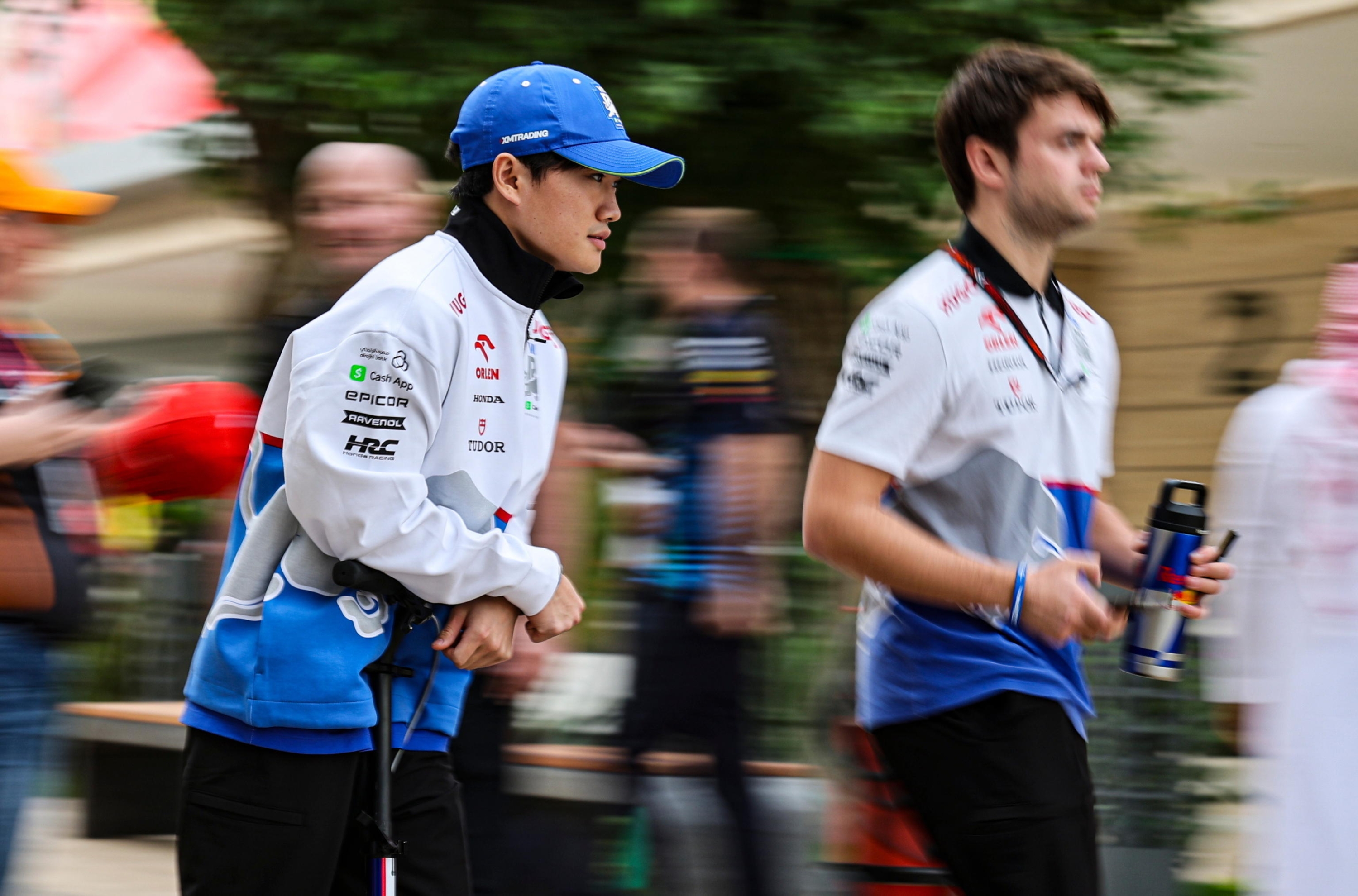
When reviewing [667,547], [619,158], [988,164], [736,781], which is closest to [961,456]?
[988,164]

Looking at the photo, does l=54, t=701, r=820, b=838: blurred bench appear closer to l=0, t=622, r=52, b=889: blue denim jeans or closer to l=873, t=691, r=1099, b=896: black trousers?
l=0, t=622, r=52, b=889: blue denim jeans

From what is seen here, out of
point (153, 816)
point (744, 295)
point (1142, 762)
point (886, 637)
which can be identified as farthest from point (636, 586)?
point (153, 816)

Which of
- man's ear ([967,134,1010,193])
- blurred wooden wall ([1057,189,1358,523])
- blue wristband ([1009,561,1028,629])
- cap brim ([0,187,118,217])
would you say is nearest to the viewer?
blue wristband ([1009,561,1028,629])

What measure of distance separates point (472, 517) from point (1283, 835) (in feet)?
7.14

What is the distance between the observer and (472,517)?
246cm

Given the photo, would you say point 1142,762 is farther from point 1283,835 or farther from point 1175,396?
point 1175,396

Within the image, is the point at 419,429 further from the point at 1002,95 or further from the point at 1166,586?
the point at 1166,586

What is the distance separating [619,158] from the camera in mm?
2568

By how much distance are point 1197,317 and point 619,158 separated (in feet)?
23.9

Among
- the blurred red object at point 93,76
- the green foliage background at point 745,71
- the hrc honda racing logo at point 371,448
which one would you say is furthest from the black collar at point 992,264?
the blurred red object at point 93,76

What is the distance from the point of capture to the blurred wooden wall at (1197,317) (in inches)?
336

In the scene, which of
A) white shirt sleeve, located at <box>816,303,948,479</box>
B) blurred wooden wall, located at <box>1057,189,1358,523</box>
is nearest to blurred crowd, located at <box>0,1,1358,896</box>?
white shirt sleeve, located at <box>816,303,948,479</box>

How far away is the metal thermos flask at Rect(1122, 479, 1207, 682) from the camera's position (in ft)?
8.47

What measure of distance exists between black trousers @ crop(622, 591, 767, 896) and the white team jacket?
1876 mm
